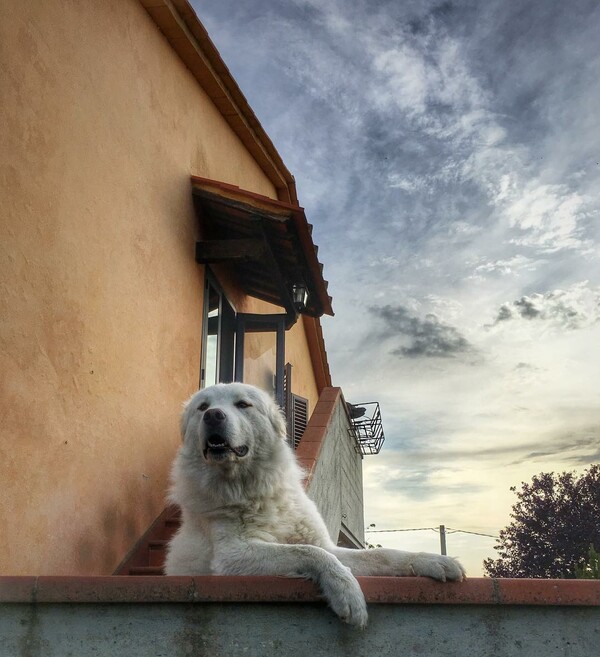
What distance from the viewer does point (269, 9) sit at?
32.2 feet

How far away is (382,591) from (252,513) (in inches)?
41.0

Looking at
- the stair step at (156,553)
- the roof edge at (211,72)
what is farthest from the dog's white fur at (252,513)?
the roof edge at (211,72)

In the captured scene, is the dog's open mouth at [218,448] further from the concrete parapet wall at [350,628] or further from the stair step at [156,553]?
the stair step at [156,553]

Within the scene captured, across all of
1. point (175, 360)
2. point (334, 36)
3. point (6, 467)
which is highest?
point (334, 36)

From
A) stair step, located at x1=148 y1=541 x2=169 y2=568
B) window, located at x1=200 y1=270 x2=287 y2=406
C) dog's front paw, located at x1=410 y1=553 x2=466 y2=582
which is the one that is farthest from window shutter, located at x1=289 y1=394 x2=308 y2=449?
dog's front paw, located at x1=410 y1=553 x2=466 y2=582

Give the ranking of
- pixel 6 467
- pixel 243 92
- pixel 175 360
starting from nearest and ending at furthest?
pixel 6 467
pixel 175 360
pixel 243 92

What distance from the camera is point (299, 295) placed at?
9.54 meters

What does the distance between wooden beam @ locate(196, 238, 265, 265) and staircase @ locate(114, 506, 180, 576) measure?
3141mm

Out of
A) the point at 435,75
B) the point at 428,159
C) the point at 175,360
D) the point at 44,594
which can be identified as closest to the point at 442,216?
the point at 428,159

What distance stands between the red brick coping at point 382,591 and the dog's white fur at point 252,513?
0.08 metres

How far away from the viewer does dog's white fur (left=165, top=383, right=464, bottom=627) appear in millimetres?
3230

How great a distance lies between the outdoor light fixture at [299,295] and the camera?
9.49 m

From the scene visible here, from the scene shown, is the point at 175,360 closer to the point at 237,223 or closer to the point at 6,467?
the point at 237,223

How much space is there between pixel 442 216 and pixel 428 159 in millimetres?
1009
